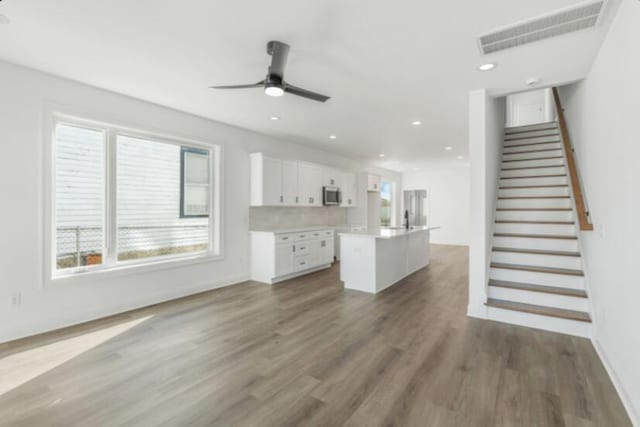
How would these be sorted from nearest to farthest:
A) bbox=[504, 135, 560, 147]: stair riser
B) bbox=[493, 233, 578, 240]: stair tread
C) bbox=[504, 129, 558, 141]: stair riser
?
bbox=[493, 233, 578, 240]: stair tread < bbox=[504, 135, 560, 147]: stair riser < bbox=[504, 129, 558, 141]: stair riser

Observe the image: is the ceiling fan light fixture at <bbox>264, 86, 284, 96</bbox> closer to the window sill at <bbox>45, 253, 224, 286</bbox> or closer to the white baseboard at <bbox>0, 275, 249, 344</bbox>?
the window sill at <bbox>45, 253, 224, 286</bbox>

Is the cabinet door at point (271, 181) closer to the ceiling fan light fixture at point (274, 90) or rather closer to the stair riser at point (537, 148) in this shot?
the ceiling fan light fixture at point (274, 90)

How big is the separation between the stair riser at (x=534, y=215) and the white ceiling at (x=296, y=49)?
1.66 meters

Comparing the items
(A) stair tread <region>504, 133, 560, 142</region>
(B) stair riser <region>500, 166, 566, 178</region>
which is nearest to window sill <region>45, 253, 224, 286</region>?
(B) stair riser <region>500, 166, 566, 178</region>

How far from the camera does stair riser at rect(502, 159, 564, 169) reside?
4.86 m

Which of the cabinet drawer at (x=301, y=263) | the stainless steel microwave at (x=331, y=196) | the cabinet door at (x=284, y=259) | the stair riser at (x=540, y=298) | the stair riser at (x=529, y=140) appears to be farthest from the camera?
the stainless steel microwave at (x=331, y=196)

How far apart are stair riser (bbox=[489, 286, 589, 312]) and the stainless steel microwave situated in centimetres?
385

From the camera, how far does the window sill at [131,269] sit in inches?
132

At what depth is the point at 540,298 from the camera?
3.37m

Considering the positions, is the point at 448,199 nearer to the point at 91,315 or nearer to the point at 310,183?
the point at 310,183

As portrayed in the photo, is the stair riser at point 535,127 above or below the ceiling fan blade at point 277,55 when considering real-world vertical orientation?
above

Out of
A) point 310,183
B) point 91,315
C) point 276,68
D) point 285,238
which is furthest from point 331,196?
point 91,315

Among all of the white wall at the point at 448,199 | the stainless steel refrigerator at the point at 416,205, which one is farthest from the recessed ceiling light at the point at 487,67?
the stainless steel refrigerator at the point at 416,205

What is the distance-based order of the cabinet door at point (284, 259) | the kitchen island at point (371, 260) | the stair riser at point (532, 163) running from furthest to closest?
the cabinet door at point (284, 259), the stair riser at point (532, 163), the kitchen island at point (371, 260)
